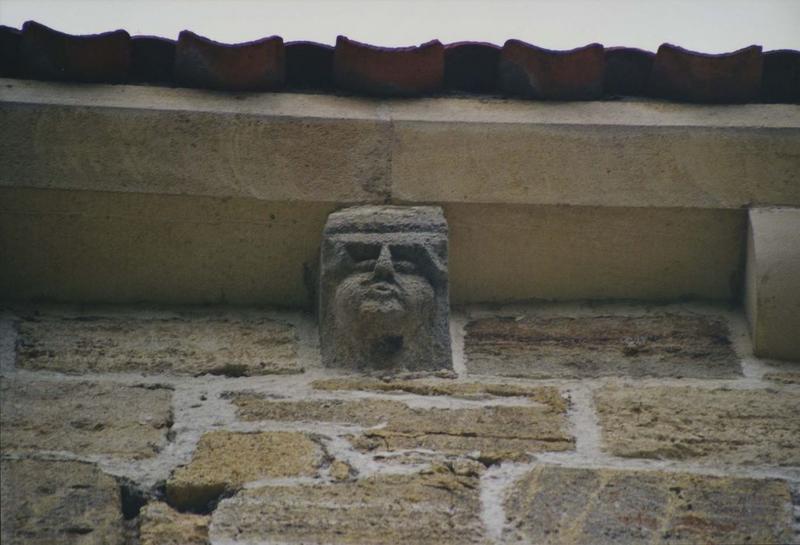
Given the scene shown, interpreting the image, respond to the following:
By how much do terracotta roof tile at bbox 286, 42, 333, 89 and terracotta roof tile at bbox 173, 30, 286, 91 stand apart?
1.7 inches

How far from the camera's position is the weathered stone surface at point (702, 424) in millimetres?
2953

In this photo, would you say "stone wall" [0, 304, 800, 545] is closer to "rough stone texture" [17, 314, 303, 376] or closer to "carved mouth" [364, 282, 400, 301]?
"rough stone texture" [17, 314, 303, 376]

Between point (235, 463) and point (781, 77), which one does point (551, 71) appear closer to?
point (781, 77)

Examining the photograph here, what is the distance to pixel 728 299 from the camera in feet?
11.6

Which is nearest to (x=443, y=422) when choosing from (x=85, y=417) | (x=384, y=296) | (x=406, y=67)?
(x=384, y=296)

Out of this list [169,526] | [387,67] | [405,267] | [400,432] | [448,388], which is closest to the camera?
[169,526]

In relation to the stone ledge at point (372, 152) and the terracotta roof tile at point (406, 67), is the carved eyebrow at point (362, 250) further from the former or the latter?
the terracotta roof tile at point (406, 67)

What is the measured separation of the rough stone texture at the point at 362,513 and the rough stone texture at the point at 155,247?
812mm

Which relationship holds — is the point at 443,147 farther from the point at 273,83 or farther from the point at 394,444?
the point at 394,444

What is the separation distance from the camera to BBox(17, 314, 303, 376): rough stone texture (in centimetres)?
325

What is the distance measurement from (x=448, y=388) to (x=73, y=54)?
1216 mm

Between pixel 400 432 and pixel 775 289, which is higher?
pixel 775 289

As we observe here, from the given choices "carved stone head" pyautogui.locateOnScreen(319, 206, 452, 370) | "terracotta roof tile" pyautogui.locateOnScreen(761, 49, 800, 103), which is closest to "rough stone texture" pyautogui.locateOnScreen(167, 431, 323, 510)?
"carved stone head" pyautogui.locateOnScreen(319, 206, 452, 370)

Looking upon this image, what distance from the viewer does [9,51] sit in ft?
11.7
